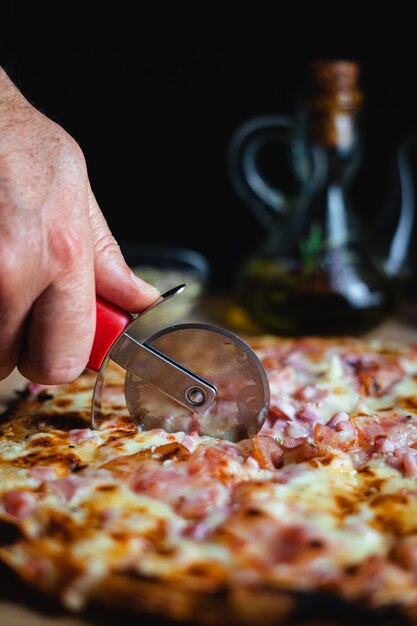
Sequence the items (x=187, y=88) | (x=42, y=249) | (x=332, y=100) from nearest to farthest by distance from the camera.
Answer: (x=42, y=249) < (x=332, y=100) < (x=187, y=88)

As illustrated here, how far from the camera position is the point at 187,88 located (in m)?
2.70

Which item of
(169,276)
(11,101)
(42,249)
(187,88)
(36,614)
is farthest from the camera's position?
(187,88)

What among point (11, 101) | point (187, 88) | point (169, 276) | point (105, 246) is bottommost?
point (169, 276)

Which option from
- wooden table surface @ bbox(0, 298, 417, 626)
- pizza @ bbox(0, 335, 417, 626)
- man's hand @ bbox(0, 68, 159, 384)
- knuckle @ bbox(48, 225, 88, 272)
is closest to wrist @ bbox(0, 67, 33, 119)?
man's hand @ bbox(0, 68, 159, 384)

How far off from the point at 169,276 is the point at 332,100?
72 cm

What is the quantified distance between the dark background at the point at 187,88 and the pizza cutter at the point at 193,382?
129 cm

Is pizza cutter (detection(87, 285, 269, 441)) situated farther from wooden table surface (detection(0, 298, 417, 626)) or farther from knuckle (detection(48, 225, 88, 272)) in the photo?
wooden table surface (detection(0, 298, 417, 626))

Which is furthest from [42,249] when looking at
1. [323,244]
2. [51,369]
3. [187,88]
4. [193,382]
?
[187,88]

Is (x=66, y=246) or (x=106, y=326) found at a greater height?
(x=66, y=246)

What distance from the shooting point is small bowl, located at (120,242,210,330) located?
2.15 metres

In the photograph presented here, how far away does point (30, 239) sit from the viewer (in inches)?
42.9

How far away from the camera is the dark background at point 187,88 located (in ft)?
8.26

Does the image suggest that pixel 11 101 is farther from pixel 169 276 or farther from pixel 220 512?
pixel 169 276

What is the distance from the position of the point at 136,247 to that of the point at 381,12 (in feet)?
3.65
